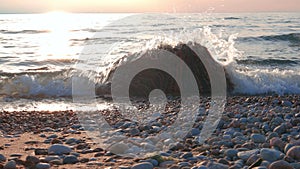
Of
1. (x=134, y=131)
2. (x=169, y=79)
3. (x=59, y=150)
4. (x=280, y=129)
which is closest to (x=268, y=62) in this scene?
(x=169, y=79)

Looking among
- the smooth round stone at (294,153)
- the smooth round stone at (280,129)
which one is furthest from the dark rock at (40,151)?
the smooth round stone at (280,129)

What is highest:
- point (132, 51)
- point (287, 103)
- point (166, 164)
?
point (132, 51)

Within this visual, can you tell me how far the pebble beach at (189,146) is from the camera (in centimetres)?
288

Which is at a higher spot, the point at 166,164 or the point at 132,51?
the point at 132,51

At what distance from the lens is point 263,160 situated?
2.80 m

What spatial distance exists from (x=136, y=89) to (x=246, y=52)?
10364 mm

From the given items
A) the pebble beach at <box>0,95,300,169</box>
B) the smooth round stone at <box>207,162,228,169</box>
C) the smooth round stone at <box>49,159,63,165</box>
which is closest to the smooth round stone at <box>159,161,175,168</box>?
the pebble beach at <box>0,95,300,169</box>

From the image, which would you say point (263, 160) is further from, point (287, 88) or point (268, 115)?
point (287, 88)

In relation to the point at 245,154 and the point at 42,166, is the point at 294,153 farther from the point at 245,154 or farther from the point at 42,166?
the point at 42,166

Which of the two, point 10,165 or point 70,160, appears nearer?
point 10,165

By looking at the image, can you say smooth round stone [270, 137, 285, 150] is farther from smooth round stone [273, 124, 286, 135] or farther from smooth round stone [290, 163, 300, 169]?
smooth round stone [273, 124, 286, 135]

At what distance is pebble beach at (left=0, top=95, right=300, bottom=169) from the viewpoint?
2885 mm

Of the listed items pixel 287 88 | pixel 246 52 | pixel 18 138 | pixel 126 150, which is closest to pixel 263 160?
pixel 126 150

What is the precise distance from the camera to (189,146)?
3648 mm
